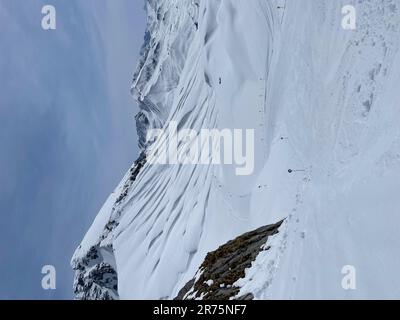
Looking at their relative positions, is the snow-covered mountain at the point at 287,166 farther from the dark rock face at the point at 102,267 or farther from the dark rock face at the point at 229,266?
the dark rock face at the point at 102,267

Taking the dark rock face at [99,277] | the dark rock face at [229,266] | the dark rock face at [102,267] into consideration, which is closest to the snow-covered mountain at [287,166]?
the dark rock face at [229,266]

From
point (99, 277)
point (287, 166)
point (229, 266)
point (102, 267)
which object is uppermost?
point (287, 166)

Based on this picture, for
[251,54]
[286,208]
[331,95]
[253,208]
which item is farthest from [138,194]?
[331,95]

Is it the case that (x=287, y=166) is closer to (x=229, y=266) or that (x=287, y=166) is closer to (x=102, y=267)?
(x=229, y=266)

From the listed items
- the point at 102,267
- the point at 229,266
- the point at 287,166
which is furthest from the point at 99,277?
the point at 229,266

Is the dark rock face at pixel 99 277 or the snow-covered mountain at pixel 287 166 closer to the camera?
the snow-covered mountain at pixel 287 166

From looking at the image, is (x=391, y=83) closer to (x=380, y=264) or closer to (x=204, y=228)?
(x=380, y=264)
